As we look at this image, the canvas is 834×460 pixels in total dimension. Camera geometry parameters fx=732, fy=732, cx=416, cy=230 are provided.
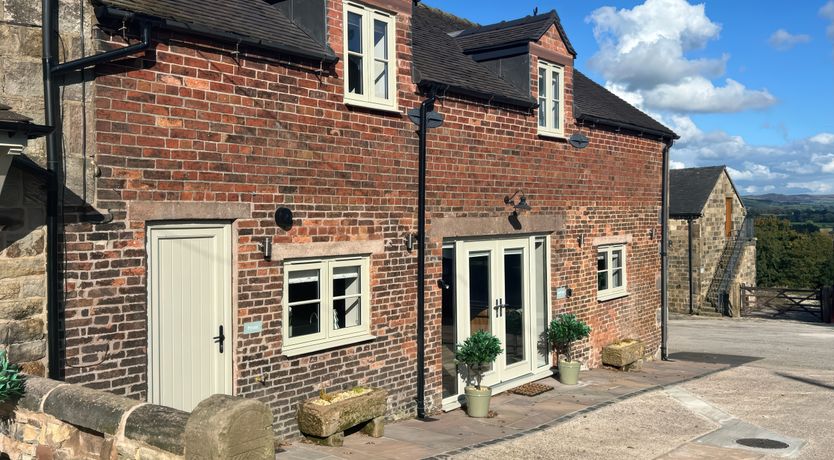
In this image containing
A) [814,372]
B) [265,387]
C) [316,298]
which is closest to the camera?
[265,387]

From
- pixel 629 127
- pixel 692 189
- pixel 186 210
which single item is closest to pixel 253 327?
pixel 186 210

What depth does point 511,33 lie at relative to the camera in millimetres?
13094

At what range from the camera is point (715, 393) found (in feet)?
41.3

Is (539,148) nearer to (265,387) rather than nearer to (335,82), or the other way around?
(335,82)

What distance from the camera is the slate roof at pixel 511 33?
12.8 m

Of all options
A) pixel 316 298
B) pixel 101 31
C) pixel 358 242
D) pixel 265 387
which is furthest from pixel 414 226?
pixel 101 31

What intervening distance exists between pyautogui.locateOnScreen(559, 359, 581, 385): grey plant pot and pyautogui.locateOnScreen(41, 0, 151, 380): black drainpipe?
868 centimetres

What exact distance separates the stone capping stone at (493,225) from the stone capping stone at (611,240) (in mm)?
1374

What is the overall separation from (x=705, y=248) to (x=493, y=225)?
21.5 metres

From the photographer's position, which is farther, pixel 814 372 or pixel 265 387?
pixel 814 372

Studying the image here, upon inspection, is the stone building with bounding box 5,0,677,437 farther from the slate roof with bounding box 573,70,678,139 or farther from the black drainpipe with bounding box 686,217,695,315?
the black drainpipe with bounding box 686,217,695,315

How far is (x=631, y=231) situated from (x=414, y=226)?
7173 mm

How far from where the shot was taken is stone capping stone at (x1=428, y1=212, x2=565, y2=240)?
10.9m

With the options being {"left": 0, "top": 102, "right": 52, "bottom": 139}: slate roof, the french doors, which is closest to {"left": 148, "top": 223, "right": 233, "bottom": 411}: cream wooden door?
{"left": 0, "top": 102, "right": 52, "bottom": 139}: slate roof
